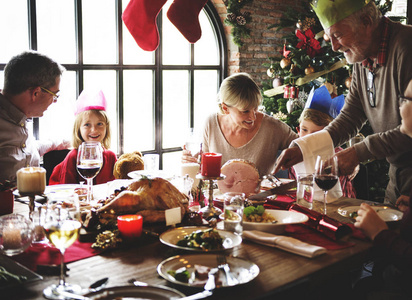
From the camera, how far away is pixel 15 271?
48.3 inches

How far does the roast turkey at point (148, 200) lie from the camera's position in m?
1.62

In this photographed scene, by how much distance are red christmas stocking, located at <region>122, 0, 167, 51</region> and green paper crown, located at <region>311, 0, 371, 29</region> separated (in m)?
0.87

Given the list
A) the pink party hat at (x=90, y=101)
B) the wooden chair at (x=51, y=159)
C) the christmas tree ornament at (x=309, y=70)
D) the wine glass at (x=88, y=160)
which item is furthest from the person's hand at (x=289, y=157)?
the christmas tree ornament at (x=309, y=70)

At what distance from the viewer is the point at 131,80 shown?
427 cm

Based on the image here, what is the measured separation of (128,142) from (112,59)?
76 centimetres

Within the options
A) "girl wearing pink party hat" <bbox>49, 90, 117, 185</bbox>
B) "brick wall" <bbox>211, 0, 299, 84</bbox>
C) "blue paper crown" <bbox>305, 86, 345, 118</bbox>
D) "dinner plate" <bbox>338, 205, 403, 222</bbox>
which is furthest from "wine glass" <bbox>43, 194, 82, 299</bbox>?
"brick wall" <bbox>211, 0, 299, 84</bbox>

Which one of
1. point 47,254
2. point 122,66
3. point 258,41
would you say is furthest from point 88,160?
point 258,41

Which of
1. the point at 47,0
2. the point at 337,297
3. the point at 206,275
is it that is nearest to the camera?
the point at 206,275

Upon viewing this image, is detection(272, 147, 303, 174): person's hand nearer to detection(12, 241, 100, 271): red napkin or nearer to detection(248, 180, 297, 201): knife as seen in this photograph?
detection(248, 180, 297, 201): knife

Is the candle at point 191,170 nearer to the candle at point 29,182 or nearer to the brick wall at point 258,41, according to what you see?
the candle at point 29,182

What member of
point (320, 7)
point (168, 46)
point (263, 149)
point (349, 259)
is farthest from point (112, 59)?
point (349, 259)

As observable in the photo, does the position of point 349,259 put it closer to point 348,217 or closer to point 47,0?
point 348,217

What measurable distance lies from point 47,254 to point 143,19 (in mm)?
1181

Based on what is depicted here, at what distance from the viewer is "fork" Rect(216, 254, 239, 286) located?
1180 millimetres
